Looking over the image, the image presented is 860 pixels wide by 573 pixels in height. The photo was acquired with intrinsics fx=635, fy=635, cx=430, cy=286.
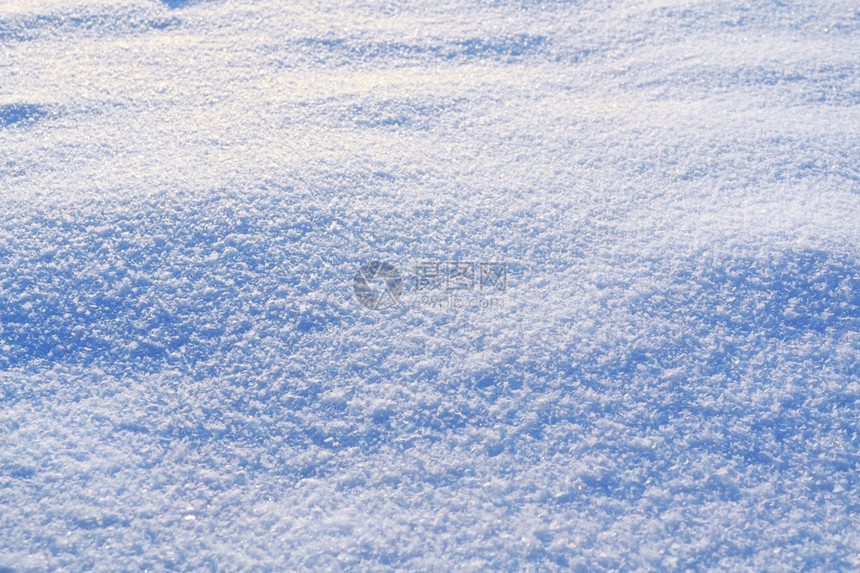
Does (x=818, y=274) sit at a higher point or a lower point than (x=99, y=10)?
lower

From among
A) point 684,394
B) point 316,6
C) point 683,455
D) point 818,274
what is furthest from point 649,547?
point 316,6

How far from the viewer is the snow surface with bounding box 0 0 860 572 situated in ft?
3.63

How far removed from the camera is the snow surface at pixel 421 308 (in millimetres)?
1107

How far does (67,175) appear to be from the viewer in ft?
5.38

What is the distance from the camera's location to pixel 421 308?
1415 millimetres

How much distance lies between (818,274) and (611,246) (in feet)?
1.54

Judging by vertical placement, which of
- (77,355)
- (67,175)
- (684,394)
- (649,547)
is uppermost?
(67,175)

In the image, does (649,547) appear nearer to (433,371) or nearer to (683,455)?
(683,455)

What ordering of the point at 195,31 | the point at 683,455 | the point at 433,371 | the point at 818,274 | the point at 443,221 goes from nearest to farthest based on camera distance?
the point at 683,455
the point at 433,371
the point at 818,274
the point at 443,221
the point at 195,31

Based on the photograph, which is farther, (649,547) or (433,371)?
(433,371)

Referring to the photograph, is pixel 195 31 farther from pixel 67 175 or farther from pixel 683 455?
pixel 683 455

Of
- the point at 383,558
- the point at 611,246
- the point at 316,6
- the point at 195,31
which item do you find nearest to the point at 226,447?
the point at 383,558

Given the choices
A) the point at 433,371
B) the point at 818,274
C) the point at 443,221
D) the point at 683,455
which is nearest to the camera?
the point at 683,455

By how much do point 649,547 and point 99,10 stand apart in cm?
239
